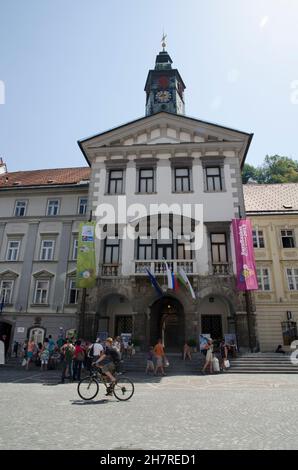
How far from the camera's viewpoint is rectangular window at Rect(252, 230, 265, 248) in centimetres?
2741

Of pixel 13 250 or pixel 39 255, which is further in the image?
pixel 13 250

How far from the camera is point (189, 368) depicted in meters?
17.6

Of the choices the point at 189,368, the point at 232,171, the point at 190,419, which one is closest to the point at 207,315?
the point at 189,368

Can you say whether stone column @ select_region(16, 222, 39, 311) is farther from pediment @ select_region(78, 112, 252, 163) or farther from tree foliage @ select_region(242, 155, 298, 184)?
tree foliage @ select_region(242, 155, 298, 184)

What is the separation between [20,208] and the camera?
29688mm

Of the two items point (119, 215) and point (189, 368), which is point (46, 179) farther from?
point (189, 368)

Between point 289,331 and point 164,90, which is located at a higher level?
point 164,90

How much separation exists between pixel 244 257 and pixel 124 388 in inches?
558

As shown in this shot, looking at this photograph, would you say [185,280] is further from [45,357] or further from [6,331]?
[6,331]

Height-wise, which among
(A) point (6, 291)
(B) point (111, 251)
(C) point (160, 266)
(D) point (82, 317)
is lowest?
(D) point (82, 317)

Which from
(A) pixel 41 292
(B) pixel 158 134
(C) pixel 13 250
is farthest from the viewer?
(C) pixel 13 250

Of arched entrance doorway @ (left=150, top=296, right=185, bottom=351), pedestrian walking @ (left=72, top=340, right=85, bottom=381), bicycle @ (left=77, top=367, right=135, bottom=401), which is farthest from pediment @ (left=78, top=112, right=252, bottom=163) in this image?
bicycle @ (left=77, top=367, right=135, bottom=401)

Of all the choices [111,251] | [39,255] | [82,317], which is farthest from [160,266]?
[39,255]
